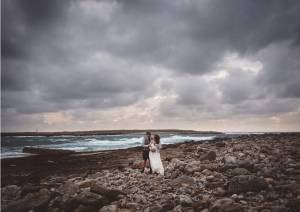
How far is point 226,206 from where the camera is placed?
7.37 m

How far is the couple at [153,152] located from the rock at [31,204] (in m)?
5.39

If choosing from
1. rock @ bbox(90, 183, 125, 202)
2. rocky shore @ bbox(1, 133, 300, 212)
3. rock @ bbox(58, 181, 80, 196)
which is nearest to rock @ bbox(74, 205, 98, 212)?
rocky shore @ bbox(1, 133, 300, 212)

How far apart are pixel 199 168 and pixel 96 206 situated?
566 cm

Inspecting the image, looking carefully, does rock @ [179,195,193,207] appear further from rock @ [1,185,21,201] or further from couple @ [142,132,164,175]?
rock @ [1,185,21,201]

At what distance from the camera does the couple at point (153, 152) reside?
13.6m

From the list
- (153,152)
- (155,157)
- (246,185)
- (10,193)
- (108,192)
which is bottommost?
(10,193)

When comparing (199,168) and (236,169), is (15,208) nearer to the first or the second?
(199,168)

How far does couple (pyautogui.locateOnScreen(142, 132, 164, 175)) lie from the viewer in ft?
44.5

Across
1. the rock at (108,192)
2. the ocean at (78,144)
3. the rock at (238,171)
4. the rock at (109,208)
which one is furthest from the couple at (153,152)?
the ocean at (78,144)

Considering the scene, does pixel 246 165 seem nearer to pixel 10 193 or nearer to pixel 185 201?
pixel 185 201

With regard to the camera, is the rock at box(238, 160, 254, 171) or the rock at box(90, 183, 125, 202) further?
the rock at box(238, 160, 254, 171)

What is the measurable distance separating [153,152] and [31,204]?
645 cm

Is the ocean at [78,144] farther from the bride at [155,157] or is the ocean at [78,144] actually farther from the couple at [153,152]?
the bride at [155,157]

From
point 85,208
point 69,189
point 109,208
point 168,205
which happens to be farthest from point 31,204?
point 168,205
